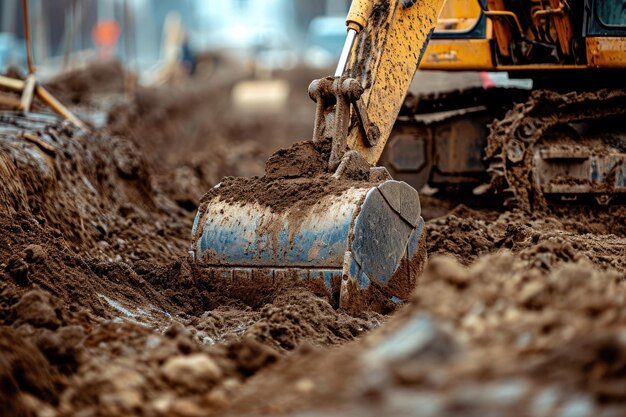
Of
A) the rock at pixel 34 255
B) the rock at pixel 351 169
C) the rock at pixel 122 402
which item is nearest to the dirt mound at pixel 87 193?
the rock at pixel 34 255

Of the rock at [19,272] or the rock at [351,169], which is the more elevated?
the rock at [351,169]

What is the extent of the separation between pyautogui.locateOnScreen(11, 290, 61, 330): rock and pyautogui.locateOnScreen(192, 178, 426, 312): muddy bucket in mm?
1260

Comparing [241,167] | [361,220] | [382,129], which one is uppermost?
[382,129]

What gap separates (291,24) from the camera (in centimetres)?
6900

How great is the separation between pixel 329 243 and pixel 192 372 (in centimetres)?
197

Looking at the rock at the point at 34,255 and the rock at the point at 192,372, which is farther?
the rock at the point at 34,255

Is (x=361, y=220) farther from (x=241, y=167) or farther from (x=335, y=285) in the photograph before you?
(x=241, y=167)

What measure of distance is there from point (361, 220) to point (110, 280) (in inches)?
62.8

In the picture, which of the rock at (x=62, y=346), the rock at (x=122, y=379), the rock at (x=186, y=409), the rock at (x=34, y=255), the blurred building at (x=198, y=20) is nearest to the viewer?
the rock at (x=186, y=409)

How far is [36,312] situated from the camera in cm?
464

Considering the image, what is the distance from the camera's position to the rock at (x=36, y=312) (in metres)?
4.61

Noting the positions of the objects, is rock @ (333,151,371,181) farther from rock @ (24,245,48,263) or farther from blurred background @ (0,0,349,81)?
blurred background @ (0,0,349,81)

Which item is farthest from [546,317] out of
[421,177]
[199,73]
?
[199,73]

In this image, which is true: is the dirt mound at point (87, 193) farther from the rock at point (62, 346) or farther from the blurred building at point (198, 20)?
the blurred building at point (198, 20)
